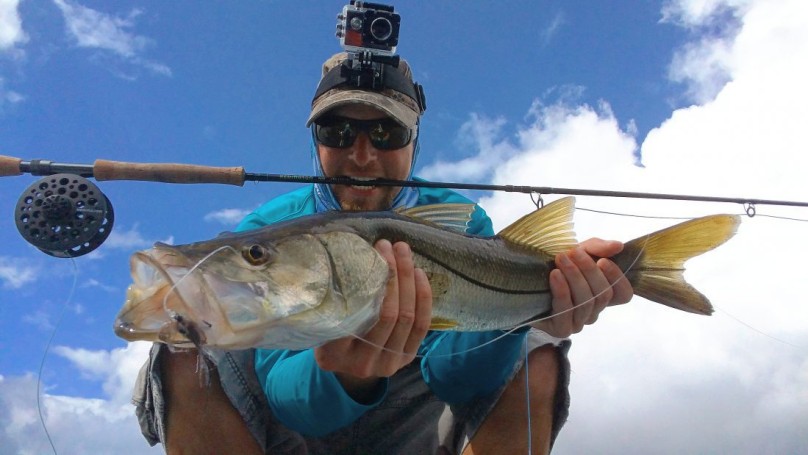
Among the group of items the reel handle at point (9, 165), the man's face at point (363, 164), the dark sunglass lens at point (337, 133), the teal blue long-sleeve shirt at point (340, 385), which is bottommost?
the teal blue long-sleeve shirt at point (340, 385)

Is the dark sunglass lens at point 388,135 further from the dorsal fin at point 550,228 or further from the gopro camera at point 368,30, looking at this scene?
the dorsal fin at point 550,228

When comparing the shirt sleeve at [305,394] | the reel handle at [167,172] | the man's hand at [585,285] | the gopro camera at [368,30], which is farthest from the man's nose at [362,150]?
the man's hand at [585,285]

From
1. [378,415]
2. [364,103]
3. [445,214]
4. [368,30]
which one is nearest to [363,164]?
[364,103]

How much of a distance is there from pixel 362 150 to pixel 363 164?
11 cm

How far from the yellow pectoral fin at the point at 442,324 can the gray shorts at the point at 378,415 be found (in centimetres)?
111

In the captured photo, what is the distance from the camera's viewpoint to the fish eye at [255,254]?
88.4 inches

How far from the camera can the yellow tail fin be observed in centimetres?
332

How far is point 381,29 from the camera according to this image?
15.2 ft

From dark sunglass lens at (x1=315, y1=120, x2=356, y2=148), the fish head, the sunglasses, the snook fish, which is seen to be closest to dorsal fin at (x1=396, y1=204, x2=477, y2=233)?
the snook fish

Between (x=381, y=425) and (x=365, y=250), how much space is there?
196 centimetres

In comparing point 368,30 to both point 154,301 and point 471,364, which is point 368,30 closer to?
point 471,364

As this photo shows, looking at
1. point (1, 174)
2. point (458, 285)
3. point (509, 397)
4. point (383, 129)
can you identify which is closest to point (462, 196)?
point (383, 129)

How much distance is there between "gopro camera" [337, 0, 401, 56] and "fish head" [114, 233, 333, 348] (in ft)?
8.93

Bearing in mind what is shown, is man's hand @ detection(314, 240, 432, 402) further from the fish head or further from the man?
the fish head
